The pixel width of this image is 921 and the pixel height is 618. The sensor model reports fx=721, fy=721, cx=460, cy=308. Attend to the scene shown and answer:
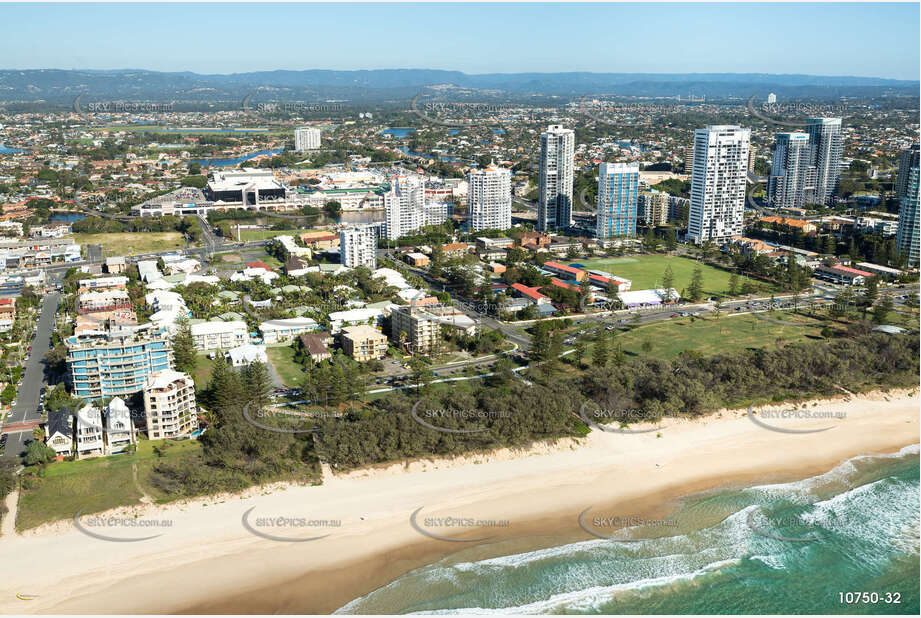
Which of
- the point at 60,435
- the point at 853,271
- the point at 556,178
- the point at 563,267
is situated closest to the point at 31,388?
the point at 60,435

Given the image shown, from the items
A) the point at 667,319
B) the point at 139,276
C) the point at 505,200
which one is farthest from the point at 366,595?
the point at 505,200

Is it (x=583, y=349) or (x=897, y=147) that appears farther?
(x=897, y=147)

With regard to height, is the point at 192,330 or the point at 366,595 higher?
the point at 192,330

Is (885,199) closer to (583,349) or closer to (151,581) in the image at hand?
(583,349)

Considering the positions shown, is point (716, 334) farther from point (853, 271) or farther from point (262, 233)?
point (262, 233)

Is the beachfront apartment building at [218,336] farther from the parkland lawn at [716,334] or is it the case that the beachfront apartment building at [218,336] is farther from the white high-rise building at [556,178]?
the white high-rise building at [556,178]

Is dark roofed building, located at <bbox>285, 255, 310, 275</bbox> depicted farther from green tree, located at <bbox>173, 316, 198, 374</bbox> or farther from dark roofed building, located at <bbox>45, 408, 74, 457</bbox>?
dark roofed building, located at <bbox>45, 408, 74, 457</bbox>
